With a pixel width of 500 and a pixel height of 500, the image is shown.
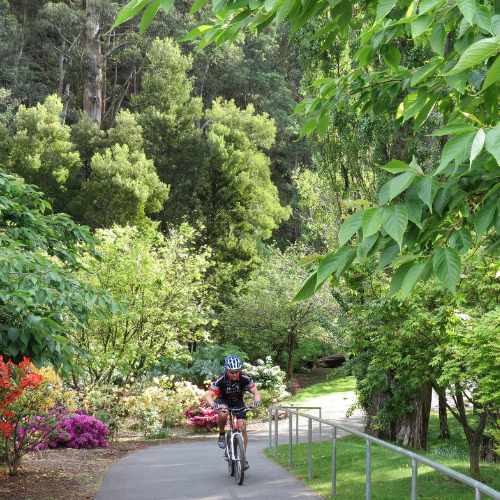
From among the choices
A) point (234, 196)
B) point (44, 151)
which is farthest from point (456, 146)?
point (234, 196)

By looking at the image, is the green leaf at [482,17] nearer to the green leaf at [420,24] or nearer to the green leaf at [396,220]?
the green leaf at [420,24]

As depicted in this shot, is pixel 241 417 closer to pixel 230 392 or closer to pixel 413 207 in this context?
pixel 230 392

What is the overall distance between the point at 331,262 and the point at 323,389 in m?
25.9

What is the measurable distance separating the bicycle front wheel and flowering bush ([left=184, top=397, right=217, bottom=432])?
8863 mm

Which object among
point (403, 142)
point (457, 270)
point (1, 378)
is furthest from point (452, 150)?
point (403, 142)

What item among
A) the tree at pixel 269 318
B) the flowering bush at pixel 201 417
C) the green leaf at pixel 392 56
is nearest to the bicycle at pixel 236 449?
the green leaf at pixel 392 56

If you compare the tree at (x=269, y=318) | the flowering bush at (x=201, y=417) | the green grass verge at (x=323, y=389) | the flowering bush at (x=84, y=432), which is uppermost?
the tree at (x=269, y=318)

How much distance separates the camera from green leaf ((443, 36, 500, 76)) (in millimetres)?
1846

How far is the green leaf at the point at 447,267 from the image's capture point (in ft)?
7.49

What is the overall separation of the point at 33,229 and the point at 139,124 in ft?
86.6

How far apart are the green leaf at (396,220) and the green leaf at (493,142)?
1.57 feet

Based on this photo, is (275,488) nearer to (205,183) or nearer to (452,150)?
(452,150)

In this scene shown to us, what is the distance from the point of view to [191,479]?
335 inches

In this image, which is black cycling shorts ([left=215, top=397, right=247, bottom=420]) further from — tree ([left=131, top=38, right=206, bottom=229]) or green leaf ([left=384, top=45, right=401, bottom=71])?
tree ([left=131, top=38, right=206, bottom=229])
